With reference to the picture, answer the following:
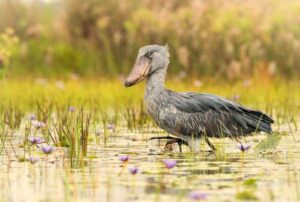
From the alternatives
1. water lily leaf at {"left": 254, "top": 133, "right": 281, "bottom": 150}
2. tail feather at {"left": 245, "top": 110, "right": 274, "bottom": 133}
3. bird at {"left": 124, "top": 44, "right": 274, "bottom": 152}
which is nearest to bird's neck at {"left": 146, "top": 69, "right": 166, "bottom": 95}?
bird at {"left": 124, "top": 44, "right": 274, "bottom": 152}

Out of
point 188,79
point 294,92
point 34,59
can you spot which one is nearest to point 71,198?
point 294,92

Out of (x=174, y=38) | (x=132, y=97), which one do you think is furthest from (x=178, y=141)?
(x=174, y=38)

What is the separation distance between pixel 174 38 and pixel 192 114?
10.5 meters

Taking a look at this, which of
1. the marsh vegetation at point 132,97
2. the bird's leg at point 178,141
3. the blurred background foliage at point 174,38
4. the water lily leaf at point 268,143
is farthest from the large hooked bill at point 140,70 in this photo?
the blurred background foliage at point 174,38

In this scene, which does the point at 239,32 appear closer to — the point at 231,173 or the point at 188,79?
the point at 188,79

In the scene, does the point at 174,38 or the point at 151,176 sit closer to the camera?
the point at 151,176

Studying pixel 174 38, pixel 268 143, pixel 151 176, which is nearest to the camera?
pixel 151 176

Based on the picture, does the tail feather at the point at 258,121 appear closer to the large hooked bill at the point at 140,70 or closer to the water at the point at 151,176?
the water at the point at 151,176

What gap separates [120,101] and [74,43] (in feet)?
24.2

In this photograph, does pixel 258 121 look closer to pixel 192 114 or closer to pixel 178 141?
pixel 192 114

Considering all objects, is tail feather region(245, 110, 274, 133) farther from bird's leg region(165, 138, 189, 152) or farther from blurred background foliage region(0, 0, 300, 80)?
blurred background foliage region(0, 0, 300, 80)

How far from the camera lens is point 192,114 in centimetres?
817

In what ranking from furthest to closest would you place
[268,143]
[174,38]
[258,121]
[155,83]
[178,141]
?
[174,38] → [155,83] → [258,121] → [178,141] → [268,143]

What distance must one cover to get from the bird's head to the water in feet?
2.36
